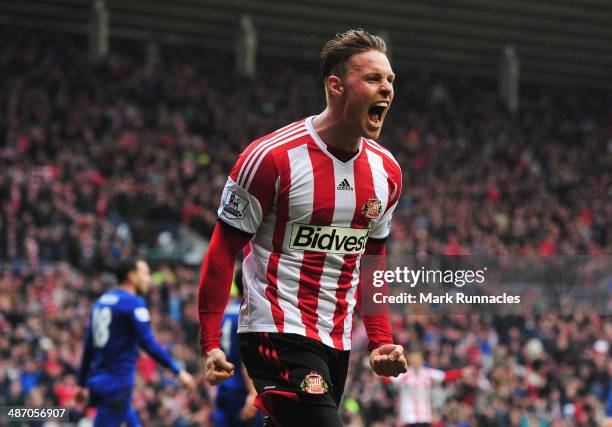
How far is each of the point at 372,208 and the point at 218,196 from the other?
18.6 metres

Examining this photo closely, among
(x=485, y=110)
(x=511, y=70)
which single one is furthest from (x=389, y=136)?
(x=511, y=70)

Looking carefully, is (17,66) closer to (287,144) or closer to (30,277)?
(30,277)

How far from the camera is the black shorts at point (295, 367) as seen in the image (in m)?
3.78

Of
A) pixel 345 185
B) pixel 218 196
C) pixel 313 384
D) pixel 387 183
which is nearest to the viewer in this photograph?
pixel 313 384

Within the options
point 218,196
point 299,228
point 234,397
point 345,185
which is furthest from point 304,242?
point 218,196

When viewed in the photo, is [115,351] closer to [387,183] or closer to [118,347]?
[118,347]

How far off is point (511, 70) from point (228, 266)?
1255 inches

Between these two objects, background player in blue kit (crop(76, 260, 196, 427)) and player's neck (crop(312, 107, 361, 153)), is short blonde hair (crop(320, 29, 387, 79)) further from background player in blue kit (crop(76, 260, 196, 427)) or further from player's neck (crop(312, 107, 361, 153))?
background player in blue kit (crop(76, 260, 196, 427))

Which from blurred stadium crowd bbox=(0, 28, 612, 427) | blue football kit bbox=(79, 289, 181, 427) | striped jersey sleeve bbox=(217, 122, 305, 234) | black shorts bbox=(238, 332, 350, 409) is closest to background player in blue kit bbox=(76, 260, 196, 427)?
blue football kit bbox=(79, 289, 181, 427)

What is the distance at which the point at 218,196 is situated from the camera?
22594 mm

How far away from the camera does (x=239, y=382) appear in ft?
26.6

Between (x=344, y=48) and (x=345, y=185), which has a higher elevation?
(x=344, y=48)

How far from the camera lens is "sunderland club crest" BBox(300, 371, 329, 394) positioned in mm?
3764

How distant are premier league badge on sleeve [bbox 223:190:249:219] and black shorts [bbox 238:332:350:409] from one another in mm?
444
